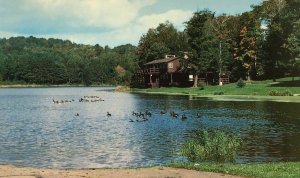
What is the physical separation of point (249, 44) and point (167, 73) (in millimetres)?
28107

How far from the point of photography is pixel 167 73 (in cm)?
13162

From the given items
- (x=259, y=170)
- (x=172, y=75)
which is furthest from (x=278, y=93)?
Result: (x=259, y=170)

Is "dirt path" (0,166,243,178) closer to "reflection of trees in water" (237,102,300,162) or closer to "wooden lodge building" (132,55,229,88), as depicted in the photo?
"reflection of trees in water" (237,102,300,162)

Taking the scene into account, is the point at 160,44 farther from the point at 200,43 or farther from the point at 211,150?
the point at 211,150

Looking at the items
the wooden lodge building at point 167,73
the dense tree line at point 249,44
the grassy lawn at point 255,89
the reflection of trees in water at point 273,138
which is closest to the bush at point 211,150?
the reflection of trees in water at point 273,138

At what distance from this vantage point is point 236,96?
281 ft

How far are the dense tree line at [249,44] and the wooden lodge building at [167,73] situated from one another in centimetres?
1158

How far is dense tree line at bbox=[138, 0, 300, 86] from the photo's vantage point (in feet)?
321

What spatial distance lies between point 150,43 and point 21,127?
379 feet

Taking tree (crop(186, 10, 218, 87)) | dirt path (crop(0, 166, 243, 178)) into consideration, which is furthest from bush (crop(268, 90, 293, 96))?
dirt path (crop(0, 166, 243, 178))

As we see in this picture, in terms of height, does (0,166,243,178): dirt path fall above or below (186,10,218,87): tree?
below

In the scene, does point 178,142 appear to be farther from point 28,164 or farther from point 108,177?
point 108,177

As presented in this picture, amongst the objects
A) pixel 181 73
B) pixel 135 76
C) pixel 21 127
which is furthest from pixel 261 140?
pixel 135 76

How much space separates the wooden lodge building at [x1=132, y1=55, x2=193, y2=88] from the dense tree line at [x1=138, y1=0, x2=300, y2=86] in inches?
456
